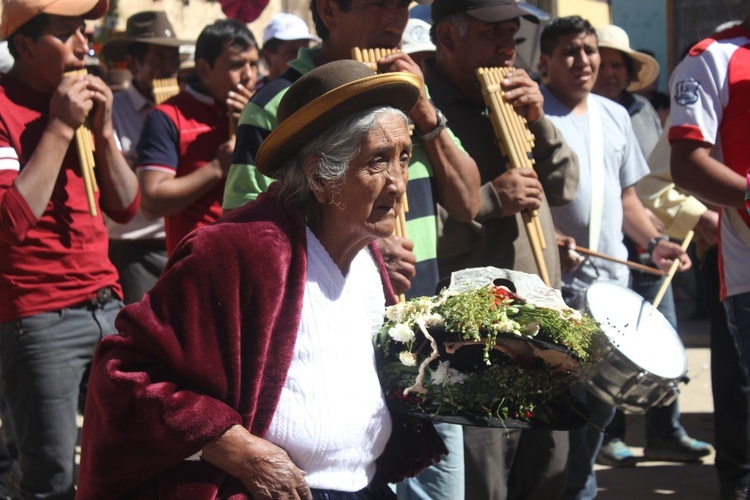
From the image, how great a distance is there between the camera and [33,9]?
4.32 metres

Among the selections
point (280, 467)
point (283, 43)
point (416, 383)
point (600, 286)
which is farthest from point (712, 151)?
point (283, 43)

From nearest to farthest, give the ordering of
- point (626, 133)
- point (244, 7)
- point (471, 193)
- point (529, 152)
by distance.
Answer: point (471, 193) < point (529, 152) < point (626, 133) < point (244, 7)

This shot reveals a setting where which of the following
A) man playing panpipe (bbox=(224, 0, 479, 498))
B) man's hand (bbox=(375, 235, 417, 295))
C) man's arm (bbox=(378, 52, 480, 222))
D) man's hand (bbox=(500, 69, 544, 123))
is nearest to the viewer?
man's hand (bbox=(375, 235, 417, 295))

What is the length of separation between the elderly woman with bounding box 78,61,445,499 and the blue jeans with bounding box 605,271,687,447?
3669 mm

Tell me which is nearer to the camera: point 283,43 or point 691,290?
point 283,43

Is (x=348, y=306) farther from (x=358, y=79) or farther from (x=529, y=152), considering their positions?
(x=529, y=152)

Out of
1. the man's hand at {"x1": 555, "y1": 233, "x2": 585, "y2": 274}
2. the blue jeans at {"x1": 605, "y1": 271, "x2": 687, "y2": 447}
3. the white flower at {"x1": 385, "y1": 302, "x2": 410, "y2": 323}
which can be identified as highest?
the white flower at {"x1": 385, "y1": 302, "x2": 410, "y2": 323}

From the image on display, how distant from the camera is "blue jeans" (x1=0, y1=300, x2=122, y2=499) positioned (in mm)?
4266

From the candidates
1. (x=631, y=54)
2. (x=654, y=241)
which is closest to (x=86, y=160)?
(x=654, y=241)

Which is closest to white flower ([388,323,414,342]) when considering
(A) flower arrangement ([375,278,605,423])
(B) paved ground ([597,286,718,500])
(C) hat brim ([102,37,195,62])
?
(A) flower arrangement ([375,278,605,423])

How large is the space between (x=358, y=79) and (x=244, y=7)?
553 centimetres

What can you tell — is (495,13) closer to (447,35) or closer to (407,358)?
(447,35)

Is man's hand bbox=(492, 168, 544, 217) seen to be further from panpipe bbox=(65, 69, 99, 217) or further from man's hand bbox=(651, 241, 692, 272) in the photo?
panpipe bbox=(65, 69, 99, 217)

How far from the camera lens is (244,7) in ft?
26.6
